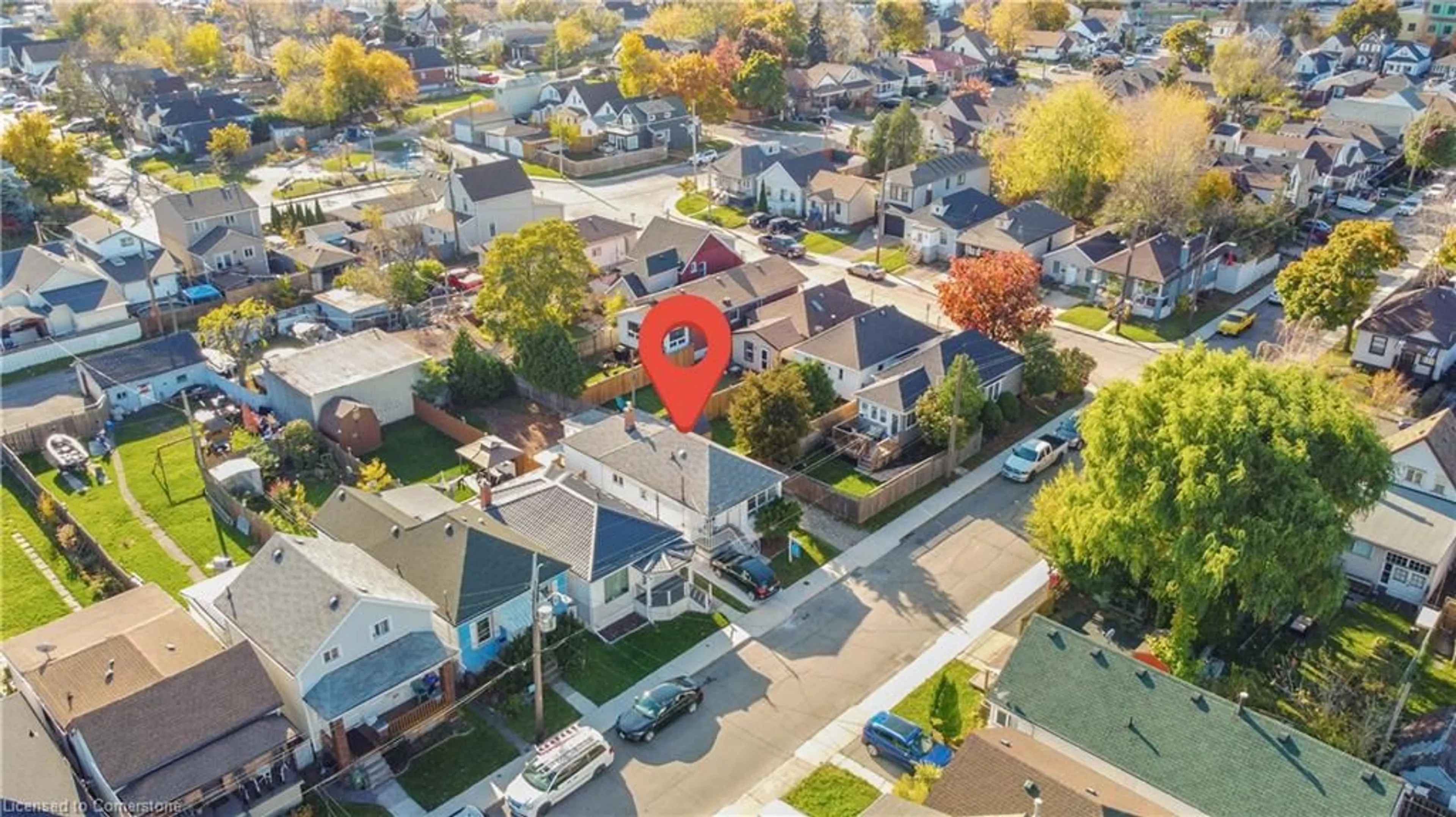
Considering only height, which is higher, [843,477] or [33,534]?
[843,477]

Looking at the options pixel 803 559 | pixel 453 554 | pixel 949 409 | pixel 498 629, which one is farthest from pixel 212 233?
pixel 949 409

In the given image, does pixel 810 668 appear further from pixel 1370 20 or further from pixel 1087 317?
pixel 1370 20

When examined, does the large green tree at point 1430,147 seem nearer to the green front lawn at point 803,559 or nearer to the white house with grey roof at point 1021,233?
the white house with grey roof at point 1021,233

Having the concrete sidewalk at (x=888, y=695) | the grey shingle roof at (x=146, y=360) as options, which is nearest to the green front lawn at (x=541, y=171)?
the grey shingle roof at (x=146, y=360)

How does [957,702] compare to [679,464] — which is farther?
[679,464]

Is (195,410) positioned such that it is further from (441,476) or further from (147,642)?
(147,642)

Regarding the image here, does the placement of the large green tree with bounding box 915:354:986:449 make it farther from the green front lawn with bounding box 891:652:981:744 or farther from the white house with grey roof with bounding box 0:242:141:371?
the white house with grey roof with bounding box 0:242:141:371

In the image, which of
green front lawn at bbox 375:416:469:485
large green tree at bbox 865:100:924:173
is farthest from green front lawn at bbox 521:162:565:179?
green front lawn at bbox 375:416:469:485

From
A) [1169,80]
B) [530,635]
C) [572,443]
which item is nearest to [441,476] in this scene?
[572,443]
